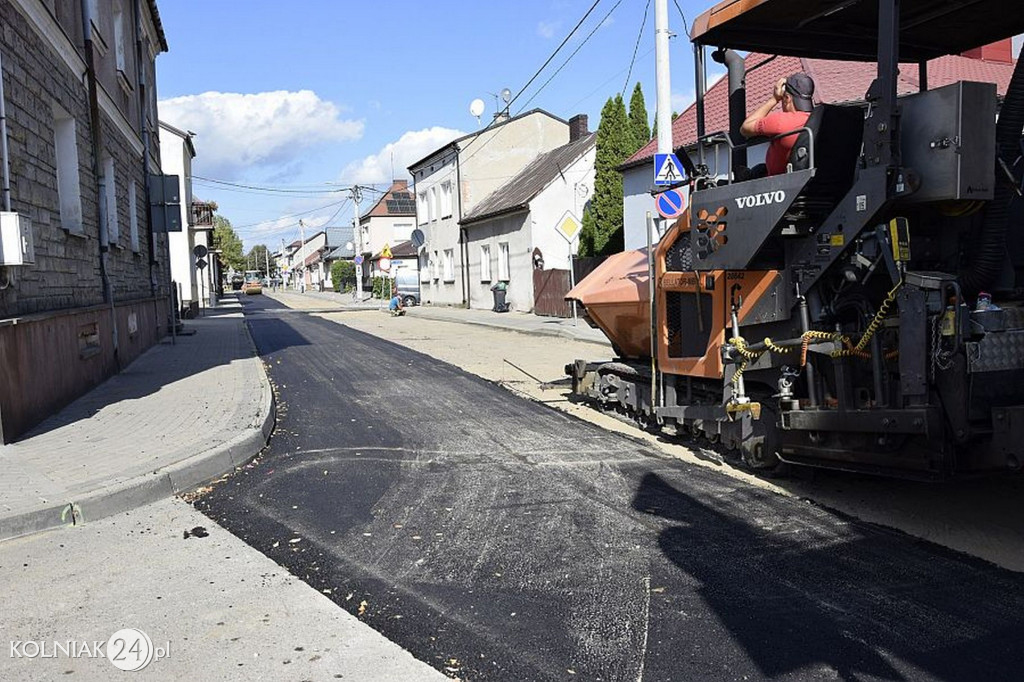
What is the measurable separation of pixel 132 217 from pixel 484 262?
18157 mm

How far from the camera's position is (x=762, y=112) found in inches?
223

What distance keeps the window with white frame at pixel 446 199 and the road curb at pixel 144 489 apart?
30823 millimetres

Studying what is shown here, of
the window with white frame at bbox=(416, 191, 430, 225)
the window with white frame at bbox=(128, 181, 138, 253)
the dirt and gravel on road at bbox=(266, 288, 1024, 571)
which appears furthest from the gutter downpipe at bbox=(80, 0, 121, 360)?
the window with white frame at bbox=(416, 191, 430, 225)

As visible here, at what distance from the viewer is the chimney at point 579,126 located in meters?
33.9

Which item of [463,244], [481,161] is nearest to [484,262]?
[463,244]

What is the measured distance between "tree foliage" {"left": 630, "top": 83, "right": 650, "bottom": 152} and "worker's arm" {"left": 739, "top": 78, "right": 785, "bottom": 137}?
20.6 metres

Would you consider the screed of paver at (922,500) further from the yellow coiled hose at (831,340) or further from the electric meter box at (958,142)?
the electric meter box at (958,142)

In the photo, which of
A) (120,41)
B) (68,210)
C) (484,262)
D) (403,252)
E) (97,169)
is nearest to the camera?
(68,210)

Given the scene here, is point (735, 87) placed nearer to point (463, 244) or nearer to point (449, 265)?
point (463, 244)

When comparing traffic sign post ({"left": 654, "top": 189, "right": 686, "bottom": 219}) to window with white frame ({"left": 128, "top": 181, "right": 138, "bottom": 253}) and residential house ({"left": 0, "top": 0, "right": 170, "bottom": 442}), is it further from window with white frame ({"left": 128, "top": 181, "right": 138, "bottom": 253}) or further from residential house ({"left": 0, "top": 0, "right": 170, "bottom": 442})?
window with white frame ({"left": 128, "top": 181, "right": 138, "bottom": 253})

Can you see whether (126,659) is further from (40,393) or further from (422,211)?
(422,211)

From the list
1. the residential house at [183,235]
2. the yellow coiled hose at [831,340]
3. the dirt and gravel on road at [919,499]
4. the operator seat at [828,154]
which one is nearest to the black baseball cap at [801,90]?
the operator seat at [828,154]

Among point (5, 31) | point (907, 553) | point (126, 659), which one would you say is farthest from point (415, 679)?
point (5, 31)

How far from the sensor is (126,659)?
11.1 feet
